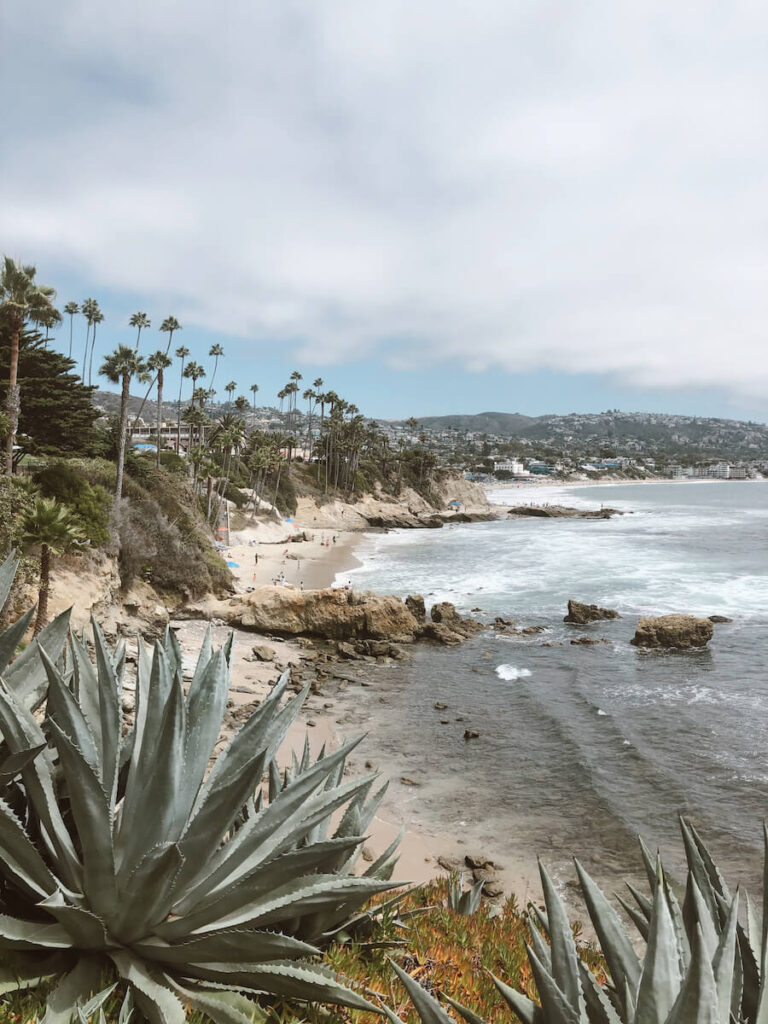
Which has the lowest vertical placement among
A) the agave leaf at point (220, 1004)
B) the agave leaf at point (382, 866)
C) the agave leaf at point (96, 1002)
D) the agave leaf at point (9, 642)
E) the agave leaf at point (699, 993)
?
the agave leaf at point (382, 866)

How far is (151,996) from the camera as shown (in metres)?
2.23

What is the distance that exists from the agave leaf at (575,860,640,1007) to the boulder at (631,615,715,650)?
971 inches

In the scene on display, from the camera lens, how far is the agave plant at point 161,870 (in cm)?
237

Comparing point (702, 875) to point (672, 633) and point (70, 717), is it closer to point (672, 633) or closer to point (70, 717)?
point (70, 717)

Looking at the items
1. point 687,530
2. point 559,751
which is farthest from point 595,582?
point 687,530

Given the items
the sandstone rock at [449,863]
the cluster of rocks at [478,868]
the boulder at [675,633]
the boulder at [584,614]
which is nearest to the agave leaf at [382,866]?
the cluster of rocks at [478,868]

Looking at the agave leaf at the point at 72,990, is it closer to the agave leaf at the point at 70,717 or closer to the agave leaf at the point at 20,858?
the agave leaf at the point at 20,858

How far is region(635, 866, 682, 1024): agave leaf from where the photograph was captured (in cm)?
176

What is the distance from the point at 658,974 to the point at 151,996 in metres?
1.70

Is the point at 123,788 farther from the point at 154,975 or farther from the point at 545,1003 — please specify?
the point at 545,1003

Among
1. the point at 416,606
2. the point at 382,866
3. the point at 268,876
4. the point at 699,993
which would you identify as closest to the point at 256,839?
the point at 268,876

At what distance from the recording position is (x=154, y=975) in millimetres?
2477

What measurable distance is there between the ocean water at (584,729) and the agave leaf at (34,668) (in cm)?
811

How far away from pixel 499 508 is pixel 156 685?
10422cm
